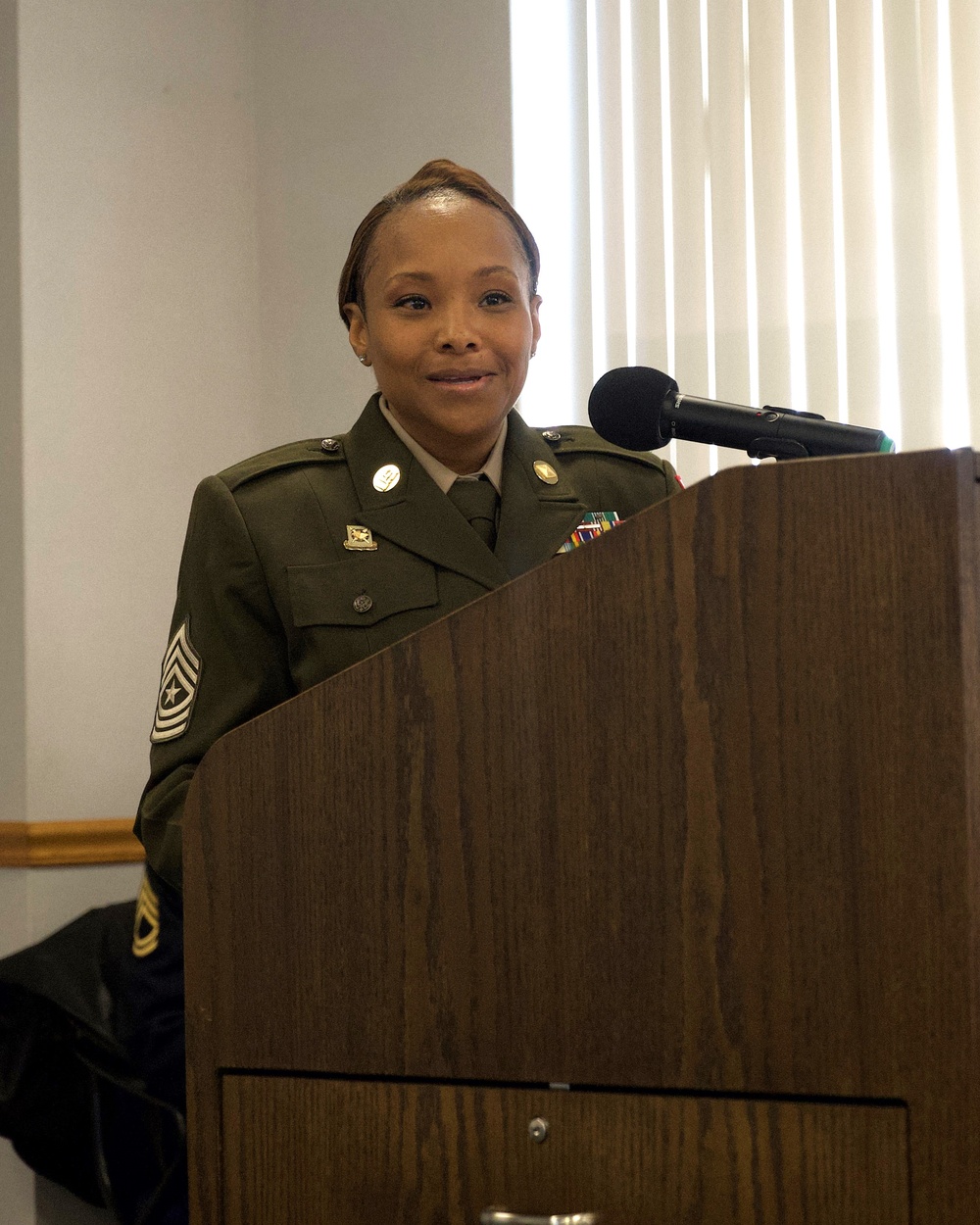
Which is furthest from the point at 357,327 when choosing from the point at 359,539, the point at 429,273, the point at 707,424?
the point at 707,424

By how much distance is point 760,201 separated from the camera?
97.2 inches

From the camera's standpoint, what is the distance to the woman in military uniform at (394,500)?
1180 mm

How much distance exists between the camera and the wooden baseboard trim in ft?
7.79

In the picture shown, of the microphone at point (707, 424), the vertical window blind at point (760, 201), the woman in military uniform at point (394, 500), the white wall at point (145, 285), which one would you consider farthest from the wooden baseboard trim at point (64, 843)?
the microphone at point (707, 424)

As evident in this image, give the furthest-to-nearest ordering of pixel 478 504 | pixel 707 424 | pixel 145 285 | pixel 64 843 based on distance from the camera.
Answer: pixel 145 285, pixel 64 843, pixel 478 504, pixel 707 424

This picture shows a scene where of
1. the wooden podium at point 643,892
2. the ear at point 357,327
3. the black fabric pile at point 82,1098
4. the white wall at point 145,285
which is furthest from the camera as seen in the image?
the white wall at point 145,285

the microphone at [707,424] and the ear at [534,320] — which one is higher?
the ear at [534,320]

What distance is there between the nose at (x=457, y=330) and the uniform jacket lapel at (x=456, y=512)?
11 cm

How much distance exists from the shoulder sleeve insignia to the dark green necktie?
0.26m

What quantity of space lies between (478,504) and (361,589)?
0.15 meters

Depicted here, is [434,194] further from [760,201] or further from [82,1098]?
[82,1098]

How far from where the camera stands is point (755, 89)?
2.47m

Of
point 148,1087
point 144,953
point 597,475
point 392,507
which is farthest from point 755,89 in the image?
point 148,1087

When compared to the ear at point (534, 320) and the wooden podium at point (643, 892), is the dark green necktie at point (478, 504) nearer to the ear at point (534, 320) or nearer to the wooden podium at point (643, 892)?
the ear at point (534, 320)
